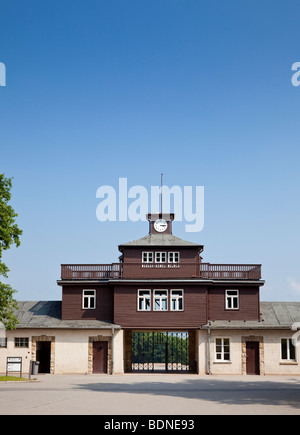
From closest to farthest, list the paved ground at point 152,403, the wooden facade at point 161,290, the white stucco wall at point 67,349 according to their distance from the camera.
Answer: the paved ground at point 152,403, the white stucco wall at point 67,349, the wooden facade at point 161,290

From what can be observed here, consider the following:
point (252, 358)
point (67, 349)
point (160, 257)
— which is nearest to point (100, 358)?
point (67, 349)

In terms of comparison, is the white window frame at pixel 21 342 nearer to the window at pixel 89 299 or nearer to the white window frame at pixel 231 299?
the window at pixel 89 299

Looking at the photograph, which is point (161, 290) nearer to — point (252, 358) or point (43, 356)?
point (252, 358)

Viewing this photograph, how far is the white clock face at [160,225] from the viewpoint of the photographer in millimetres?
41562

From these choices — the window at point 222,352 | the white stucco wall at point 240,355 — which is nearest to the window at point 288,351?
the white stucco wall at point 240,355

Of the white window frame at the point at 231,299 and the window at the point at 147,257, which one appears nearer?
the white window frame at the point at 231,299

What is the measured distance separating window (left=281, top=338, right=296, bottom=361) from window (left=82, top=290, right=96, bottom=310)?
1285cm

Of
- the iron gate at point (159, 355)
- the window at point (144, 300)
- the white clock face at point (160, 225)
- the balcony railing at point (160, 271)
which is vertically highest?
the white clock face at point (160, 225)

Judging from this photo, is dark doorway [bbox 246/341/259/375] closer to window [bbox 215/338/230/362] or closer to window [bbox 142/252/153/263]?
window [bbox 215/338/230/362]

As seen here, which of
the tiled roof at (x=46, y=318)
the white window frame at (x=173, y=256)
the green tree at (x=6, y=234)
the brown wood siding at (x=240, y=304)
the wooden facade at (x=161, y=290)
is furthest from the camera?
the white window frame at (x=173, y=256)

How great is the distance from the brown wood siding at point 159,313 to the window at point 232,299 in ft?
6.23

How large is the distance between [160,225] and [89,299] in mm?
7580

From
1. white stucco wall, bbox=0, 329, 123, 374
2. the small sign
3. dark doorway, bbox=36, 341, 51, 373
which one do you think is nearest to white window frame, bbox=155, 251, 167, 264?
white stucco wall, bbox=0, 329, 123, 374
